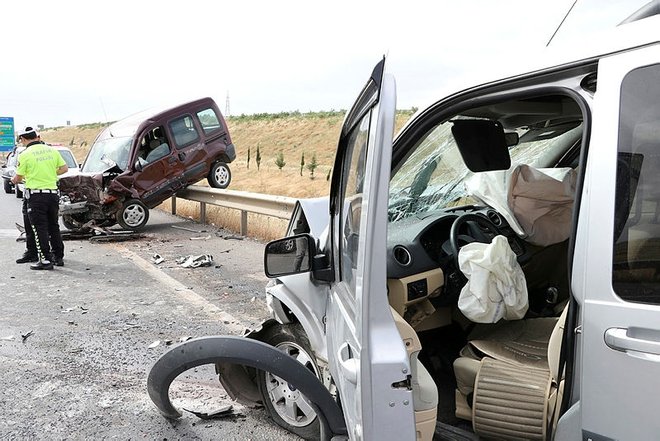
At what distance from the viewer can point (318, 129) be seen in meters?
58.8

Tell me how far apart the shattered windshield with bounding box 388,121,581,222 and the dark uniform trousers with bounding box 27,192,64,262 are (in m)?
5.81

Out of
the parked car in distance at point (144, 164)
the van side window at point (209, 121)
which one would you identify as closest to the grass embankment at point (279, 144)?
the van side window at point (209, 121)

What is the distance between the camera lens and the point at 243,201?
30.9 ft

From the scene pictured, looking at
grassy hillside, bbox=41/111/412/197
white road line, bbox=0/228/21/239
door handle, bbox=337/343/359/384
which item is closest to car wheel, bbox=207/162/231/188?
white road line, bbox=0/228/21/239

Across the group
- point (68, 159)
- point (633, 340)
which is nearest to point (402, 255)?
point (633, 340)

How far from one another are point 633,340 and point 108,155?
11496 millimetres

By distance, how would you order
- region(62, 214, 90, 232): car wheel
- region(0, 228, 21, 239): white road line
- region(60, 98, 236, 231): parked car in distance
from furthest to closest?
region(62, 214, 90, 232): car wheel → region(60, 98, 236, 231): parked car in distance → region(0, 228, 21, 239): white road line

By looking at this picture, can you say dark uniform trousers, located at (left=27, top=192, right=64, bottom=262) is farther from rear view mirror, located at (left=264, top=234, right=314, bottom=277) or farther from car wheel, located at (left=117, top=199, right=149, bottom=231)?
rear view mirror, located at (left=264, top=234, right=314, bottom=277)

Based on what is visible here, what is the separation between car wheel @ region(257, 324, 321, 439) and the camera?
2.94 m

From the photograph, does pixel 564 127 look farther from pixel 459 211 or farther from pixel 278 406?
pixel 278 406

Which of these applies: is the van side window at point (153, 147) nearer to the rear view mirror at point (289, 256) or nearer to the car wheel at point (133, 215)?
the car wheel at point (133, 215)

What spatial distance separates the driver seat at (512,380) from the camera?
7.07 feet

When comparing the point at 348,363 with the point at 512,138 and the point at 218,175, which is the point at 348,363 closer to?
the point at 512,138

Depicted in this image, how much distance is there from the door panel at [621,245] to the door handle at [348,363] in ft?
2.18
